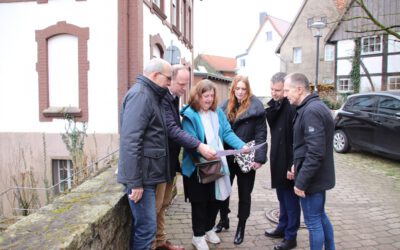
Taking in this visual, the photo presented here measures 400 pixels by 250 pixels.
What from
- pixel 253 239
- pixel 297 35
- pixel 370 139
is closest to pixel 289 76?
pixel 253 239

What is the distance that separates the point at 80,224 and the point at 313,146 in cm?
194

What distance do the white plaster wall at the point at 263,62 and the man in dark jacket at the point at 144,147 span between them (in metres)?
41.2

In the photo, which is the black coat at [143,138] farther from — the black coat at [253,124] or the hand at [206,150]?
the black coat at [253,124]

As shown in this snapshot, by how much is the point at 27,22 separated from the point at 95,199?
8464mm

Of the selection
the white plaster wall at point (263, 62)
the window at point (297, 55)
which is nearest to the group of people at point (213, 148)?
the window at point (297, 55)

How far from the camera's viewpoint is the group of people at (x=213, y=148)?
296 centimetres

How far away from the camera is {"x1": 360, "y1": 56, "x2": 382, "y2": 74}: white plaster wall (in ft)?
79.8

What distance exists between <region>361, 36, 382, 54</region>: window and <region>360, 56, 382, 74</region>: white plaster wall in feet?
1.54

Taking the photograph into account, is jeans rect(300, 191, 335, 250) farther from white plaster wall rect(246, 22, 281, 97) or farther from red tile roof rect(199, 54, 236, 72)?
red tile roof rect(199, 54, 236, 72)

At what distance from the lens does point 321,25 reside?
12195 mm

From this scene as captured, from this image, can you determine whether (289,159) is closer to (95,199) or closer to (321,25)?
(95,199)

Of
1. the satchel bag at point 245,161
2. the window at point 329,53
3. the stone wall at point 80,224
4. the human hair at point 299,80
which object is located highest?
the window at point 329,53

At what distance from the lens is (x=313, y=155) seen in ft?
10.3

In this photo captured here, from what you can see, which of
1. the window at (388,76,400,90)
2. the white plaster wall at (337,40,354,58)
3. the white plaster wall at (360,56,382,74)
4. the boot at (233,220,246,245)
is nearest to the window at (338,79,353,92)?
the white plaster wall at (360,56,382,74)
